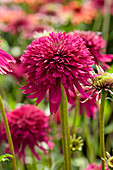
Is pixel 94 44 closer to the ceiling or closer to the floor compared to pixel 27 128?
closer to the ceiling

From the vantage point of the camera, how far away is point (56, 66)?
39 cm

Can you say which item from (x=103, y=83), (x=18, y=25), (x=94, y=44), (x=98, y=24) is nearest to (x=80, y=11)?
(x=98, y=24)

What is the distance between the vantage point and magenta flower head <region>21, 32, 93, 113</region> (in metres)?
0.37

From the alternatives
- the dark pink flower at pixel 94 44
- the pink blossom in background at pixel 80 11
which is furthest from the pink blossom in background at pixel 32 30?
the dark pink flower at pixel 94 44

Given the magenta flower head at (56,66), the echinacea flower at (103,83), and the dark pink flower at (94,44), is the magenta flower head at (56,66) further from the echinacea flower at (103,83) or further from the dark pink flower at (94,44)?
the dark pink flower at (94,44)

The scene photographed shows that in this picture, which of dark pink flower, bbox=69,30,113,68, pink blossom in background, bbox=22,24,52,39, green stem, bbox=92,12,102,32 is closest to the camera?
dark pink flower, bbox=69,30,113,68

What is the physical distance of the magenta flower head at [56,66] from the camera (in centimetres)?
37

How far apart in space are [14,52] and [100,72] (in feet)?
2.67

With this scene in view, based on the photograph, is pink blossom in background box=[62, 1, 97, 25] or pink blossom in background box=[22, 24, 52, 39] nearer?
pink blossom in background box=[22, 24, 52, 39]

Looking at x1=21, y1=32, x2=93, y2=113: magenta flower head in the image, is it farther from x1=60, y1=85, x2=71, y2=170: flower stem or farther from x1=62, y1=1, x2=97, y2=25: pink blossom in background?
x1=62, y1=1, x2=97, y2=25: pink blossom in background

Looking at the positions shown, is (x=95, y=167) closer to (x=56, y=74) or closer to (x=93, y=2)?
(x=56, y=74)

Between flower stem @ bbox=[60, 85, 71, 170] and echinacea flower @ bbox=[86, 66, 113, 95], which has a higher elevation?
echinacea flower @ bbox=[86, 66, 113, 95]

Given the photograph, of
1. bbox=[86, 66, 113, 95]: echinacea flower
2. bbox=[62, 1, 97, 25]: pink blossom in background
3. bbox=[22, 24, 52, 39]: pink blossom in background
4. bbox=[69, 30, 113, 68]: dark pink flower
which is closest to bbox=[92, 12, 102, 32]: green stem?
bbox=[62, 1, 97, 25]: pink blossom in background

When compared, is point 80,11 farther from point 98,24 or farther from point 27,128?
point 27,128
